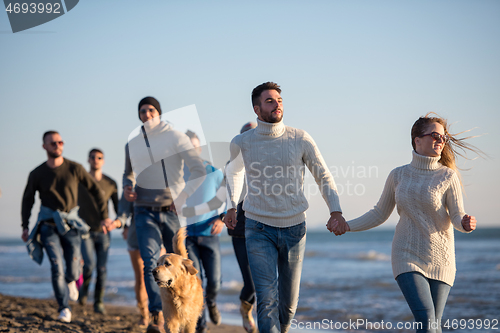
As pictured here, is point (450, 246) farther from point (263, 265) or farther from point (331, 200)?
point (263, 265)

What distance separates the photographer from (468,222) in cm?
379

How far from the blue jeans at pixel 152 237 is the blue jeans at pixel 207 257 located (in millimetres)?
284

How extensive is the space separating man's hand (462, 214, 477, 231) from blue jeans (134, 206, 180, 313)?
3.39 m

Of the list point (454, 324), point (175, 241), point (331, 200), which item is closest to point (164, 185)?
point (175, 241)

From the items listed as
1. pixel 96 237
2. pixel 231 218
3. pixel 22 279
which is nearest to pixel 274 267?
pixel 231 218

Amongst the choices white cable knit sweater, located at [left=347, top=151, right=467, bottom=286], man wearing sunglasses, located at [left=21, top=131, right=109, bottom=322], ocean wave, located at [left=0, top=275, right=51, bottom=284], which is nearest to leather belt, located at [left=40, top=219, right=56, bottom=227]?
man wearing sunglasses, located at [left=21, top=131, right=109, bottom=322]

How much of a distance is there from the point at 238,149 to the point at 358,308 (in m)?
6.88

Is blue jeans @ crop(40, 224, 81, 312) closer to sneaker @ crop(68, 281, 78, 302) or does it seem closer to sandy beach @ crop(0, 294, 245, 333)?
sneaker @ crop(68, 281, 78, 302)

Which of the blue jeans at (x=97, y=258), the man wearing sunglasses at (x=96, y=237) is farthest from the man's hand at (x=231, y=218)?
the blue jeans at (x=97, y=258)

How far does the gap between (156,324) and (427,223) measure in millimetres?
3236

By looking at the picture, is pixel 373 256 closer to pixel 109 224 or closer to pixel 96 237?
pixel 96 237

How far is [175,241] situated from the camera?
210 inches

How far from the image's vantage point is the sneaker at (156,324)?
5548mm

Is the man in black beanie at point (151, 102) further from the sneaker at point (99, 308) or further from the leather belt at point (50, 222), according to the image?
the sneaker at point (99, 308)
